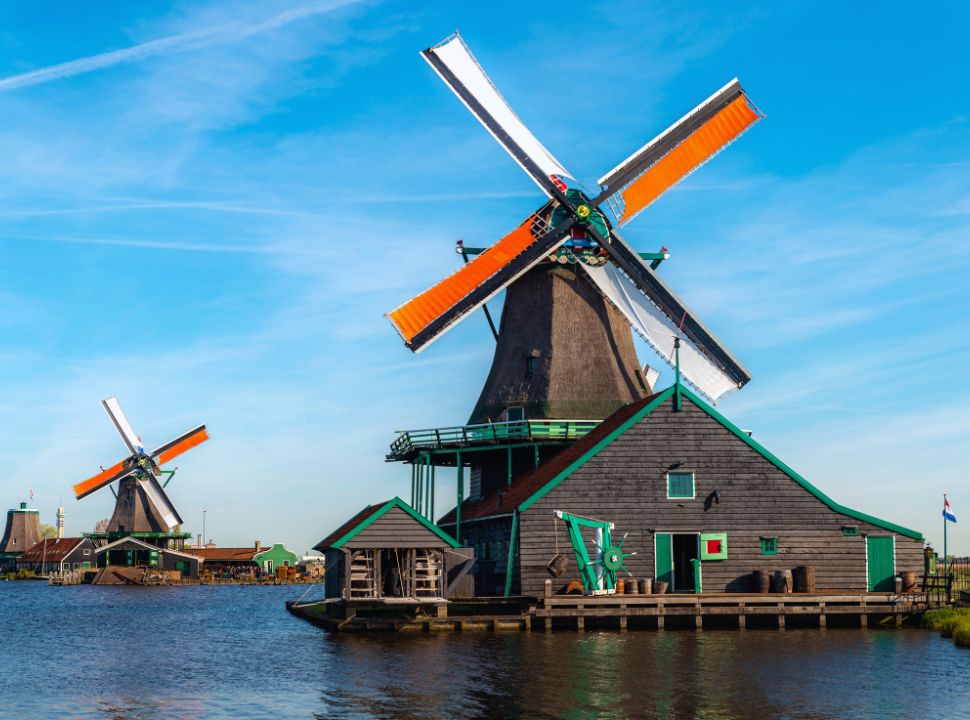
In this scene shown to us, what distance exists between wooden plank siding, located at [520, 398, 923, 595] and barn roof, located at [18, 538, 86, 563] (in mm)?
106013

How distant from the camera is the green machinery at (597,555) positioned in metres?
36.2

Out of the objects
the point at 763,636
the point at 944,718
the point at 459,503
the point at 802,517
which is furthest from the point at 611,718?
the point at 459,503

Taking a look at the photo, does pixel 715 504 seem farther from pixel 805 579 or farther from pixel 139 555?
pixel 139 555

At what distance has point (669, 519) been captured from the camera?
3778 cm

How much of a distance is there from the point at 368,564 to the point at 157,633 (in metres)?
9.46

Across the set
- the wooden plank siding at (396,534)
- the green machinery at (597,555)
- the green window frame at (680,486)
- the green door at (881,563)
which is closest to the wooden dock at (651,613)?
the green machinery at (597,555)

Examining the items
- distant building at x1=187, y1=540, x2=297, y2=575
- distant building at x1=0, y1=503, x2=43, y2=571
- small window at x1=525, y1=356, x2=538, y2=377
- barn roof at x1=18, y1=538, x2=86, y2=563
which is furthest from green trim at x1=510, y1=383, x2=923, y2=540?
distant building at x1=0, y1=503, x2=43, y2=571

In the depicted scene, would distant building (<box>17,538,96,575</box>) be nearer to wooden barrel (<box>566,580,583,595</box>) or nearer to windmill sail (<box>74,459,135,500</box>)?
windmill sail (<box>74,459,135,500</box>)

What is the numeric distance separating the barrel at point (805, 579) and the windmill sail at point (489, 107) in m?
15.7

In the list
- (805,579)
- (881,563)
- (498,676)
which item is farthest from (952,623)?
(498,676)

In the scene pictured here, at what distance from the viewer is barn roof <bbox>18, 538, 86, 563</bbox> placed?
13600cm

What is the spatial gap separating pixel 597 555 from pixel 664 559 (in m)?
2.24

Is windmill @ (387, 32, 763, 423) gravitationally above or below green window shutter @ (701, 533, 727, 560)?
above

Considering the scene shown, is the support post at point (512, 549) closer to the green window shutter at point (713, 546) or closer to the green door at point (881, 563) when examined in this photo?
the green window shutter at point (713, 546)
